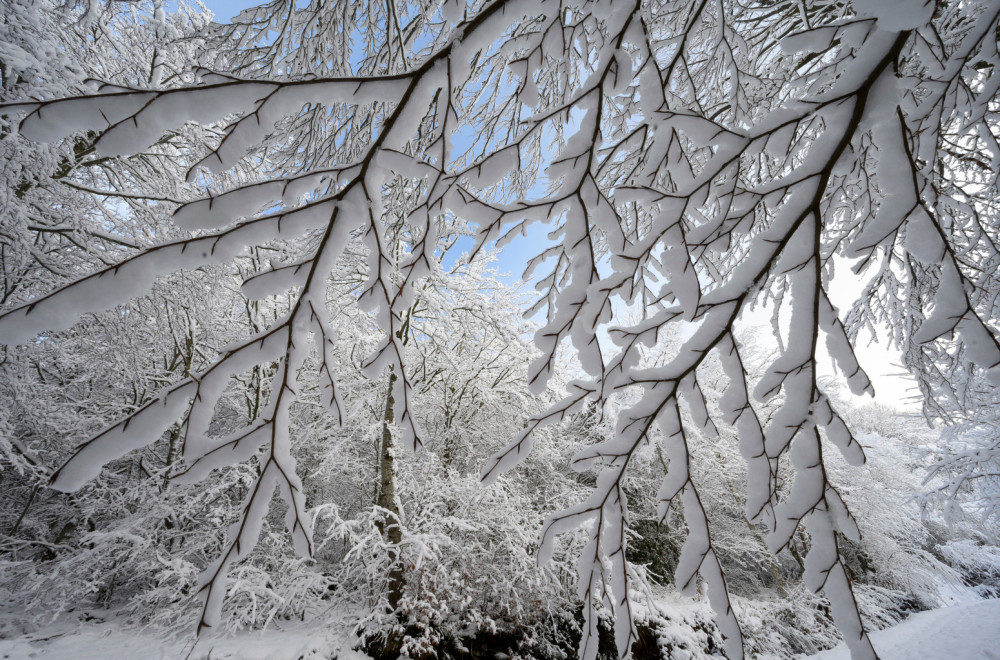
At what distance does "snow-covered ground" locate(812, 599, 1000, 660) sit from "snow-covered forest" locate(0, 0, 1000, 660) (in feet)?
0.54

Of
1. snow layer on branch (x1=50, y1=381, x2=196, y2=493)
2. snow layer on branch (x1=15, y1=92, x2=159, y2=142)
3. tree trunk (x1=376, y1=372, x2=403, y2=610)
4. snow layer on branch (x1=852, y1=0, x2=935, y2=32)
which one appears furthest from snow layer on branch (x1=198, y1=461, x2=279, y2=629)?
tree trunk (x1=376, y1=372, x2=403, y2=610)

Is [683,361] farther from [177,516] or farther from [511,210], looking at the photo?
[177,516]

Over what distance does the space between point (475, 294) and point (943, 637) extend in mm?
10220

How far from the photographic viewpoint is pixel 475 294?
6.42 meters

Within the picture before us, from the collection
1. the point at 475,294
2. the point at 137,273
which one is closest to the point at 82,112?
the point at 137,273

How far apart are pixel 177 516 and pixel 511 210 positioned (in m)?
6.41

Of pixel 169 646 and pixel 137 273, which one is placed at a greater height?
pixel 137 273

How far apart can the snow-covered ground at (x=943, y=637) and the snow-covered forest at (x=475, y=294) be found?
163 millimetres

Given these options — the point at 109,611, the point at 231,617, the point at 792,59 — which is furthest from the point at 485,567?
the point at 792,59

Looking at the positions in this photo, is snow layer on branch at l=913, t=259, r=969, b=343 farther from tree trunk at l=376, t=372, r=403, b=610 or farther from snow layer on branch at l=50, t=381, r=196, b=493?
tree trunk at l=376, t=372, r=403, b=610

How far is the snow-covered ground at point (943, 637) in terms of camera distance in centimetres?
611

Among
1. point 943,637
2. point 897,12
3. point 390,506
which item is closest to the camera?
point 897,12

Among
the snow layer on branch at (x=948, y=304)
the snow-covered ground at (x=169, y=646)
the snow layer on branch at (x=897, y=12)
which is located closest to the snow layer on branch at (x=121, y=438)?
the snow layer on branch at (x=897, y=12)

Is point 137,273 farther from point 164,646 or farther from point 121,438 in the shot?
point 164,646
